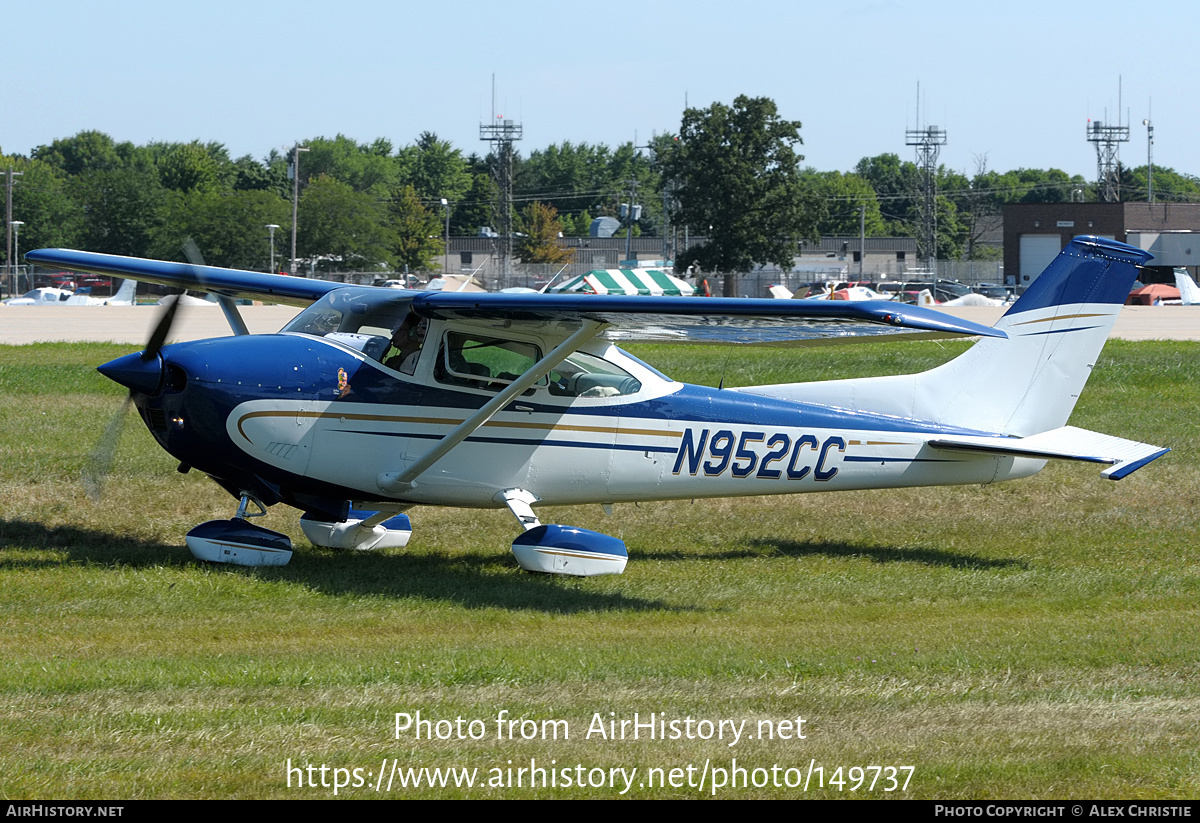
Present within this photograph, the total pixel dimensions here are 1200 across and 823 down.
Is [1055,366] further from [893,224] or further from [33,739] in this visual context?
[893,224]

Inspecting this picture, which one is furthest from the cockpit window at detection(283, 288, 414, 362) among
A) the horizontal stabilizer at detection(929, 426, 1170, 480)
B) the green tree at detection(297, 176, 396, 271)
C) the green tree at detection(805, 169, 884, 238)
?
the green tree at detection(805, 169, 884, 238)

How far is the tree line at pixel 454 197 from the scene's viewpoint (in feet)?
233

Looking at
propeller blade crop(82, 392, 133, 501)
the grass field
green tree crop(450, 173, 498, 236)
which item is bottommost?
the grass field

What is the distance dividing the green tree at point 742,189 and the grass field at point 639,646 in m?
57.7

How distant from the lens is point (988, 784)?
5.12 meters

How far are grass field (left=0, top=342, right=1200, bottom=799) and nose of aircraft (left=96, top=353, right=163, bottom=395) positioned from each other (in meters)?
1.43

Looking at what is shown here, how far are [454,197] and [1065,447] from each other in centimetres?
13131

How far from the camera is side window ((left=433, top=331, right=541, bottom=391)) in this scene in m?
9.53

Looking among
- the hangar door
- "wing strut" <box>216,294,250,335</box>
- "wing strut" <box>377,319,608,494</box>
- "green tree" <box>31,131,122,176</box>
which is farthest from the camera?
"green tree" <box>31,131,122,176</box>

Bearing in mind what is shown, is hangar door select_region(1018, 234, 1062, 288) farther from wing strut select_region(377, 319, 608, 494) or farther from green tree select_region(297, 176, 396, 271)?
wing strut select_region(377, 319, 608, 494)

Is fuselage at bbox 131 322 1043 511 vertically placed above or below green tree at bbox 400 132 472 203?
below

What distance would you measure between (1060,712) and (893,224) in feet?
487

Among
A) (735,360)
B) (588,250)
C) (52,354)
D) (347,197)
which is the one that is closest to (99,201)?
(347,197)

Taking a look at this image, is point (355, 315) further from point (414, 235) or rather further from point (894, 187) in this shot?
point (894, 187)
